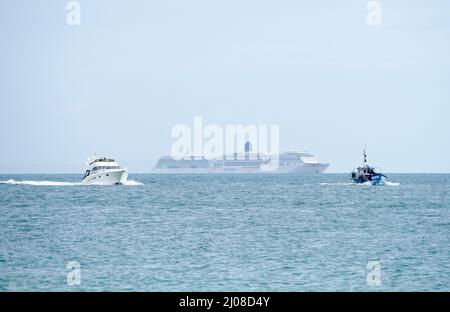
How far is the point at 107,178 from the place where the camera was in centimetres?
11669

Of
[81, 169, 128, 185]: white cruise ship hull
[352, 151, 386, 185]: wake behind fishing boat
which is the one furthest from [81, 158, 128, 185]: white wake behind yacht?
[352, 151, 386, 185]: wake behind fishing boat

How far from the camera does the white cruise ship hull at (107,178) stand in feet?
378

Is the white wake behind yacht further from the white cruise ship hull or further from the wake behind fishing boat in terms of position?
the wake behind fishing boat

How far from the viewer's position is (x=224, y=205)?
80.4 metres

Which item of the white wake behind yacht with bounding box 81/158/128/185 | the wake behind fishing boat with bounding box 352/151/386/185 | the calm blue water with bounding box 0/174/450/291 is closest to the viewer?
the calm blue water with bounding box 0/174/450/291

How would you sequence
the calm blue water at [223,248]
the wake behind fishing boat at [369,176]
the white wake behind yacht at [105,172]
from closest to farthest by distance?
the calm blue water at [223,248]
the white wake behind yacht at [105,172]
the wake behind fishing boat at [369,176]

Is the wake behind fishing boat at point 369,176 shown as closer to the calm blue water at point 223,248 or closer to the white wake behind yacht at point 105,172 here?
the white wake behind yacht at point 105,172

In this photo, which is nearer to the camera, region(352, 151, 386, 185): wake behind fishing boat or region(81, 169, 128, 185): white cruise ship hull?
region(81, 169, 128, 185): white cruise ship hull

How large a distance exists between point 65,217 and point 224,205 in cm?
2219

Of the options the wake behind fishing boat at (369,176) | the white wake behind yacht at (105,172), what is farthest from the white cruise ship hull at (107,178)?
the wake behind fishing boat at (369,176)

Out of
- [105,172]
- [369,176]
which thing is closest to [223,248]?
[105,172]

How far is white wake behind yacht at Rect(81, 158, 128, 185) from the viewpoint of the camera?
4532 inches
